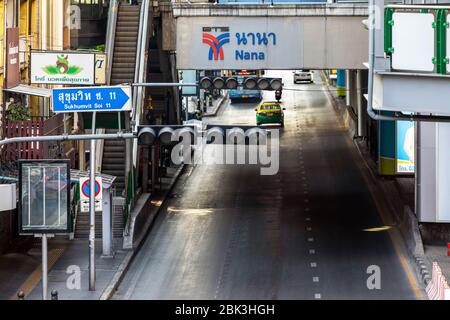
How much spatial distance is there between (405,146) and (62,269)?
19.4 m

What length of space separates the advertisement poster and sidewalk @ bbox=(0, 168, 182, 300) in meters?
13.6

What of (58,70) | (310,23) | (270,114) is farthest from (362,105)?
(58,70)

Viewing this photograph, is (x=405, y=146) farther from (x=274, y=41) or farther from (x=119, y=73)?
(x=119, y=73)

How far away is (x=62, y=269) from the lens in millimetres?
34906

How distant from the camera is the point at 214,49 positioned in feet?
141

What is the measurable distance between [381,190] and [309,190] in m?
3.07

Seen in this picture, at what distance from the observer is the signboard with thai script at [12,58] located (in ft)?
128

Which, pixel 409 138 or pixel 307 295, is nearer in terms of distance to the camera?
pixel 307 295

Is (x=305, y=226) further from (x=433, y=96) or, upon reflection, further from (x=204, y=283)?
(x=433, y=96)

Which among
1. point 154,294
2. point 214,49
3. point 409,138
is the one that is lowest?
point 154,294

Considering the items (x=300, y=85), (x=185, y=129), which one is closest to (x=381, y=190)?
(x=185, y=129)

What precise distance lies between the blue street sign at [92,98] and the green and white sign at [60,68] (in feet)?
29.5

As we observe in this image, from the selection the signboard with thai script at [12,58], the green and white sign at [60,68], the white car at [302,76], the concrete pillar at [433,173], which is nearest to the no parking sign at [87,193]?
the green and white sign at [60,68]

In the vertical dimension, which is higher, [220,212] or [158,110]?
[158,110]
